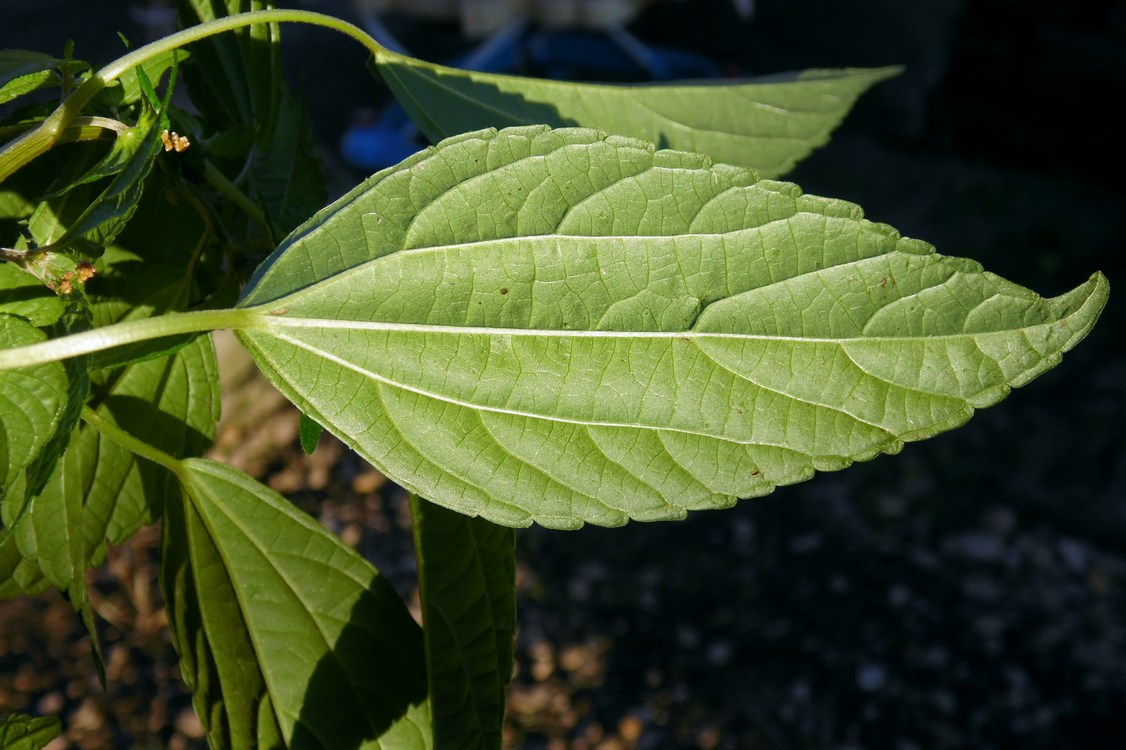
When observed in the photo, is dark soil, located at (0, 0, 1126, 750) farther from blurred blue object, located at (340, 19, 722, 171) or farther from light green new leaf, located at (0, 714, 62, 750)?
light green new leaf, located at (0, 714, 62, 750)

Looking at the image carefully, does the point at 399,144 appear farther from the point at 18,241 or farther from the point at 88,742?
the point at 18,241

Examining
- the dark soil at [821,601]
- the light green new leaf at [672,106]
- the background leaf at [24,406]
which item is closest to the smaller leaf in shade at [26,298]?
the background leaf at [24,406]

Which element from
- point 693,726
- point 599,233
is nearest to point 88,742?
point 693,726

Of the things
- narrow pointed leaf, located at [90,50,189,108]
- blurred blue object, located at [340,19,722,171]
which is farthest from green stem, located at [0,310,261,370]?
blurred blue object, located at [340,19,722,171]

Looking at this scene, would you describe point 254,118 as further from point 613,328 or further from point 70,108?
point 613,328

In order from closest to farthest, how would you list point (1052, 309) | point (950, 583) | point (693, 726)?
point (1052, 309)
point (693, 726)
point (950, 583)
